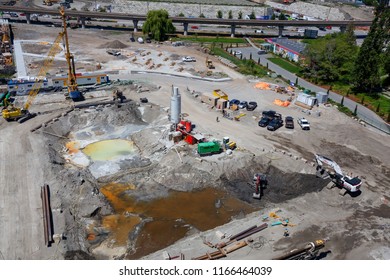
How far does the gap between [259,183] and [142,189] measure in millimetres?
13606

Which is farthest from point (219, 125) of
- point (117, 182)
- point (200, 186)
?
point (117, 182)

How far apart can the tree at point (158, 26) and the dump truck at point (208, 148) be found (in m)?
69.9

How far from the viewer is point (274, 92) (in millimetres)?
70188

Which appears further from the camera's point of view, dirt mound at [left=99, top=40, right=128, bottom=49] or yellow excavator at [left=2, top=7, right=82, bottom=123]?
dirt mound at [left=99, top=40, right=128, bottom=49]

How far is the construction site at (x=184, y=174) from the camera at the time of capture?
1345 inches

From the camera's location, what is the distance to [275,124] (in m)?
55.1

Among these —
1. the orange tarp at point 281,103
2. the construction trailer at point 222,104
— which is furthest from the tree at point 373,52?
the construction trailer at point 222,104

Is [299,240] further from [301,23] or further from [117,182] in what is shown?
[301,23]

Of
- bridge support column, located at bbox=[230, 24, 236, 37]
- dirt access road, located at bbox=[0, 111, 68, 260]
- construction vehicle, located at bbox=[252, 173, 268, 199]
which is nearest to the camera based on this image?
dirt access road, located at bbox=[0, 111, 68, 260]

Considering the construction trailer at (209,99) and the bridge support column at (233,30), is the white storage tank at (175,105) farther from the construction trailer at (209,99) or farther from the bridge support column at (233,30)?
the bridge support column at (233,30)

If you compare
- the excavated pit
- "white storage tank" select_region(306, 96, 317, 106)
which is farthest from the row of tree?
the excavated pit

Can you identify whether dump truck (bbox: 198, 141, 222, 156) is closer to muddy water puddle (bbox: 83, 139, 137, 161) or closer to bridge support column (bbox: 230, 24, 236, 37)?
muddy water puddle (bbox: 83, 139, 137, 161)

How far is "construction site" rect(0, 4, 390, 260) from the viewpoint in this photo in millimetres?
34156

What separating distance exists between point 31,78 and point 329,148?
188 feet
